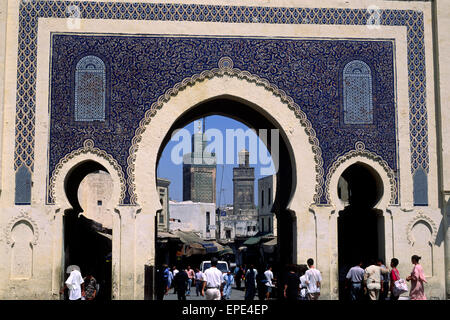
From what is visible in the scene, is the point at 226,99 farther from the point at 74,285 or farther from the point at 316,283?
the point at 74,285

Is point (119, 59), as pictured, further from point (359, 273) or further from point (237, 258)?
point (237, 258)

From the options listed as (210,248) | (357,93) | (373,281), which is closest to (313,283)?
(373,281)

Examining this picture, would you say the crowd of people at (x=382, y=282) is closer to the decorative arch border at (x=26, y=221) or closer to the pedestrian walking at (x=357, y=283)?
the pedestrian walking at (x=357, y=283)

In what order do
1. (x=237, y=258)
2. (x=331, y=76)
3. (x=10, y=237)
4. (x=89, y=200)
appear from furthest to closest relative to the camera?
(x=237, y=258) < (x=89, y=200) < (x=331, y=76) < (x=10, y=237)

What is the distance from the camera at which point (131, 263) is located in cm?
1280

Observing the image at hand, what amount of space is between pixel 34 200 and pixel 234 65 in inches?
166

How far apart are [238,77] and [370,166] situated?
2.85 meters

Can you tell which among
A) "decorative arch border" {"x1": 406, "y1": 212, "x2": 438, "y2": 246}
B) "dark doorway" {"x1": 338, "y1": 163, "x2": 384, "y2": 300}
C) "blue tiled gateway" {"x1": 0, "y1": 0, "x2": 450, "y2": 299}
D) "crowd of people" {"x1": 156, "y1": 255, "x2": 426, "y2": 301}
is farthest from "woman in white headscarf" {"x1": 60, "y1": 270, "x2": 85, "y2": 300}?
"decorative arch border" {"x1": 406, "y1": 212, "x2": 438, "y2": 246}

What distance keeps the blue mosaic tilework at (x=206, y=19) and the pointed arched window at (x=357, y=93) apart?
758mm

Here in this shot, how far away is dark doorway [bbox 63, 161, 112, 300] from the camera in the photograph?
45.1 feet

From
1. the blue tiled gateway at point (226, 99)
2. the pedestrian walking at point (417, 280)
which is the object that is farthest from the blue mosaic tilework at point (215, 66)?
the pedestrian walking at point (417, 280)

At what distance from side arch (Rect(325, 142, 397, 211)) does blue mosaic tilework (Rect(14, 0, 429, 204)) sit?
1.59ft

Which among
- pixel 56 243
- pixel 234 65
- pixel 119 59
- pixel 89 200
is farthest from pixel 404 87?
pixel 89 200

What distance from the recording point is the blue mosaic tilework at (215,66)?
517 inches
